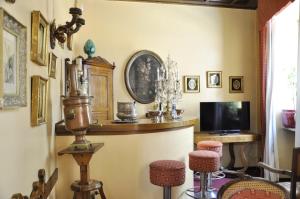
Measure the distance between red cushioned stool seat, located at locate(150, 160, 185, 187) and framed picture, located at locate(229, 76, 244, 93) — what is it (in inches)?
120

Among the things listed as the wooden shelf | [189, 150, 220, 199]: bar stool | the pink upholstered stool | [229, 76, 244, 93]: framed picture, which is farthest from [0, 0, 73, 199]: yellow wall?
[229, 76, 244, 93]: framed picture

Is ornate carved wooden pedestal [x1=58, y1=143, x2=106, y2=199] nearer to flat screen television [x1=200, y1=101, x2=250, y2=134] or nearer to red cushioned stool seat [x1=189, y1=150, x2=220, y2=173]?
red cushioned stool seat [x1=189, y1=150, x2=220, y2=173]

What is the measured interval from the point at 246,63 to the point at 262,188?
13.7 feet

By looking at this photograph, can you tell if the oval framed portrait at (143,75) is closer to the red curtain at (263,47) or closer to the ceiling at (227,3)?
the ceiling at (227,3)

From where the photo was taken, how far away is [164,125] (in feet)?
9.56

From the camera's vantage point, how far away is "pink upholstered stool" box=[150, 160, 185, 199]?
8.55 ft

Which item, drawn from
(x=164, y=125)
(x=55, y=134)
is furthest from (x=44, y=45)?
(x=164, y=125)

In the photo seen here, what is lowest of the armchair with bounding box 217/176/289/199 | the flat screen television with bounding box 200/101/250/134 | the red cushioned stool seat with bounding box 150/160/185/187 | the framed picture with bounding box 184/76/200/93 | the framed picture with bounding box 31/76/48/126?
the red cushioned stool seat with bounding box 150/160/185/187

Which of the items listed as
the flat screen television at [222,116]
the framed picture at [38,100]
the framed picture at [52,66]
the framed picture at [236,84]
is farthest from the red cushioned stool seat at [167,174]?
the framed picture at [236,84]

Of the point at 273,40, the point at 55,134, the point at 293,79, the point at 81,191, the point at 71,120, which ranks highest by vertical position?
the point at 273,40

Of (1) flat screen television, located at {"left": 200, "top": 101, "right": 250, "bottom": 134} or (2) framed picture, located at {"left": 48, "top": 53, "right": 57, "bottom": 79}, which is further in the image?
(1) flat screen television, located at {"left": 200, "top": 101, "right": 250, "bottom": 134}

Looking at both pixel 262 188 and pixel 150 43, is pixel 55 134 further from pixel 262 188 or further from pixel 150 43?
pixel 150 43

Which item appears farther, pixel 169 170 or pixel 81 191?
pixel 169 170

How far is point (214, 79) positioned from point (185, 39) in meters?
0.95
